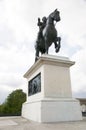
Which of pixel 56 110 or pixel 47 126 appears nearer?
pixel 47 126

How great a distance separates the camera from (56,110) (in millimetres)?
7008

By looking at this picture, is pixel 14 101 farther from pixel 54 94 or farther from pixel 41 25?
pixel 54 94

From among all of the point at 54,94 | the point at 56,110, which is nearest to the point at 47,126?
the point at 56,110

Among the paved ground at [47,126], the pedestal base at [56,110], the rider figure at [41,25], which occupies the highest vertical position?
the rider figure at [41,25]

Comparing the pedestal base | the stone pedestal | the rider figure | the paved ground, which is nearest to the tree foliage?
the rider figure

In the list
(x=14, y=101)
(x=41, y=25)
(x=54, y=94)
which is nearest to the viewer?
(x=54, y=94)

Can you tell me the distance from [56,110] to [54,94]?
795 mm

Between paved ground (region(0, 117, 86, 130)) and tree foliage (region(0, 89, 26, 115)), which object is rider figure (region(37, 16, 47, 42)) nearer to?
paved ground (region(0, 117, 86, 130))

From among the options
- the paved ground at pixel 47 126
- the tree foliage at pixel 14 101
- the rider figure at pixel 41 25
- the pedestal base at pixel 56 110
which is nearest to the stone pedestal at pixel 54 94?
the pedestal base at pixel 56 110

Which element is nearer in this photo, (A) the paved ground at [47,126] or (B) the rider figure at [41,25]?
(A) the paved ground at [47,126]

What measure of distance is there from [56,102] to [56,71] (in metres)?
1.56

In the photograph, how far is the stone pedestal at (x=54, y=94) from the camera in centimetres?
687

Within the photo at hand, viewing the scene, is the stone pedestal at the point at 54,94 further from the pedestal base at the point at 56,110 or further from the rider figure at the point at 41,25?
the rider figure at the point at 41,25

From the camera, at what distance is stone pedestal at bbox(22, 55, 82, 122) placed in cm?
687
